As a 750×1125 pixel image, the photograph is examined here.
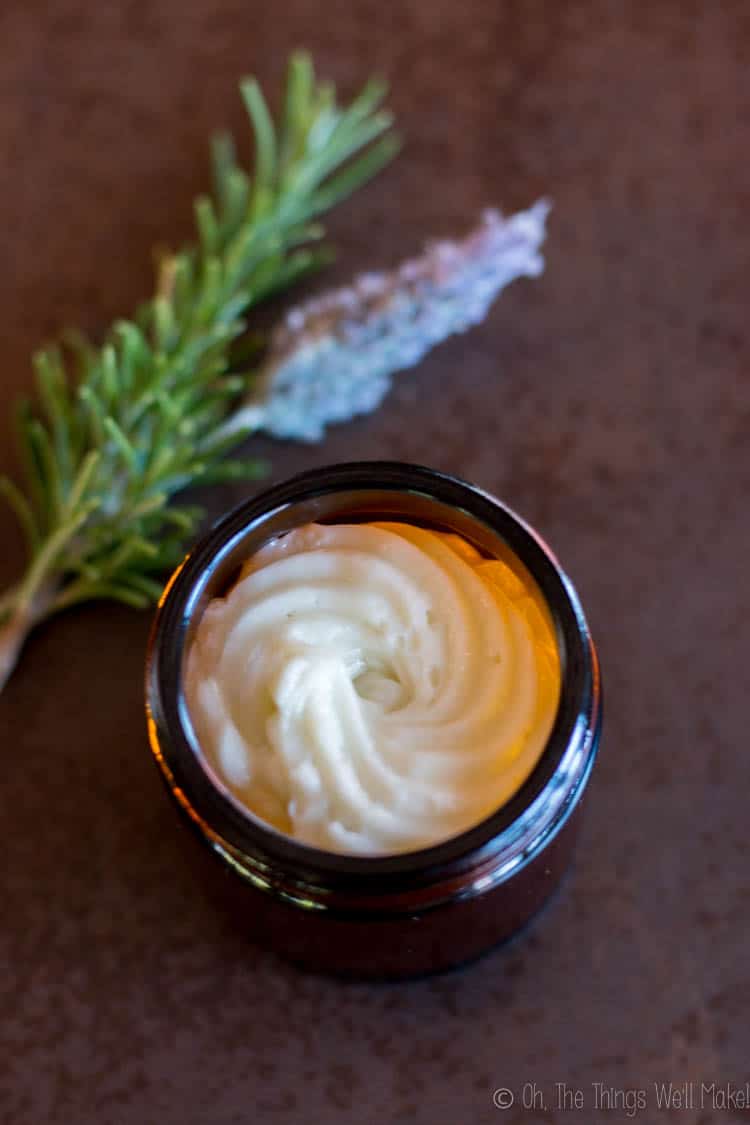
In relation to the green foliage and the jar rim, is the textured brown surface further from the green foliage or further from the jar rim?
the jar rim

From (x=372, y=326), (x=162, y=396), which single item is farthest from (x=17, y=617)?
(x=372, y=326)

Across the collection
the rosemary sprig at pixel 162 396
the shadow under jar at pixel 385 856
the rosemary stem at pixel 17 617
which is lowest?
the shadow under jar at pixel 385 856

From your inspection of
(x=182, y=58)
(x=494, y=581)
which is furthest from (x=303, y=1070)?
(x=182, y=58)

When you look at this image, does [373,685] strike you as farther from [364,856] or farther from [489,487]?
[489,487]

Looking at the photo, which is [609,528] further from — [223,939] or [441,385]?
[223,939]

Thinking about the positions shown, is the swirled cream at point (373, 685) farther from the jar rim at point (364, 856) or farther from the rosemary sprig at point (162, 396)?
the rosemary sprig at point (162, 396)

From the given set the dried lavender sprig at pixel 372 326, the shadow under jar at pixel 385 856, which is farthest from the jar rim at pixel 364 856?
the dried lavender sprig at pixel 372 326
